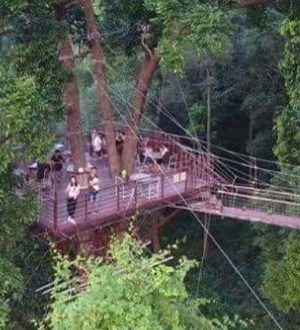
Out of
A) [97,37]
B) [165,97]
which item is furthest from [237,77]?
[97,37]

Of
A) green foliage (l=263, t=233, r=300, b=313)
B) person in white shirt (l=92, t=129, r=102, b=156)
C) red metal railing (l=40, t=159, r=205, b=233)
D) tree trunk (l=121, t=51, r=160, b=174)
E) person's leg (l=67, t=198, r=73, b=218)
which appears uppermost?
tree trunk (l=121, t=51, r=160, b=174)

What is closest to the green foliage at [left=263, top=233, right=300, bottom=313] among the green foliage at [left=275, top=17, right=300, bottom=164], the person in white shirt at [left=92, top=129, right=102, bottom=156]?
the green foliage at [left=275, top=17, right=300, bottom=164]

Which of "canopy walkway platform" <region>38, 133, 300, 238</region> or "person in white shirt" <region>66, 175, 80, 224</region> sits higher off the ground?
"person in white shirt" <region>66, 175, 80, 224</region>

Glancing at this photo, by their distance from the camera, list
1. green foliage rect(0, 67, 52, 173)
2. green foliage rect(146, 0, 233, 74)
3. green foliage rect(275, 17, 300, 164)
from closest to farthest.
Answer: green foliage rect(0, 67, 52, 173) < green foliage rect(146, 0, 233, 74) < green foliage rect(275, 17, 300, 164)

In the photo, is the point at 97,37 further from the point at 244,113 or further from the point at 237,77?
the point at 244,113

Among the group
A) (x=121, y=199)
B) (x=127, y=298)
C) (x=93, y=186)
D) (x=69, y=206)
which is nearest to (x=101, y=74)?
(x=93, y=186)

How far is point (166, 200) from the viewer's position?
1091cm

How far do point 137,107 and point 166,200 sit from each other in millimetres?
1825

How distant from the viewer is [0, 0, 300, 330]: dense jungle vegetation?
5.38 meters

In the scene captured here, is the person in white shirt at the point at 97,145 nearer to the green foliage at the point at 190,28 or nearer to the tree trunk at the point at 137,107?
the tree trunk at the point at 137,107

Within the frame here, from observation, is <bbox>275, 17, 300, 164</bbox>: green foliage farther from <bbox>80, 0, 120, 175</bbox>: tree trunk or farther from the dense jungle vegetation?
<bbox>80, 0, 120, 175</bbox>: tree trunk

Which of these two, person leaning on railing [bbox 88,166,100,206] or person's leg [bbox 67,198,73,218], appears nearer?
person's leg [bbox 67,198,73,218]

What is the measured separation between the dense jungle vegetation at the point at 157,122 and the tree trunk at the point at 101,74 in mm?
28

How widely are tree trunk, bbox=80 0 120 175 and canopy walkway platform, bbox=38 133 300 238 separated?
48 cm
